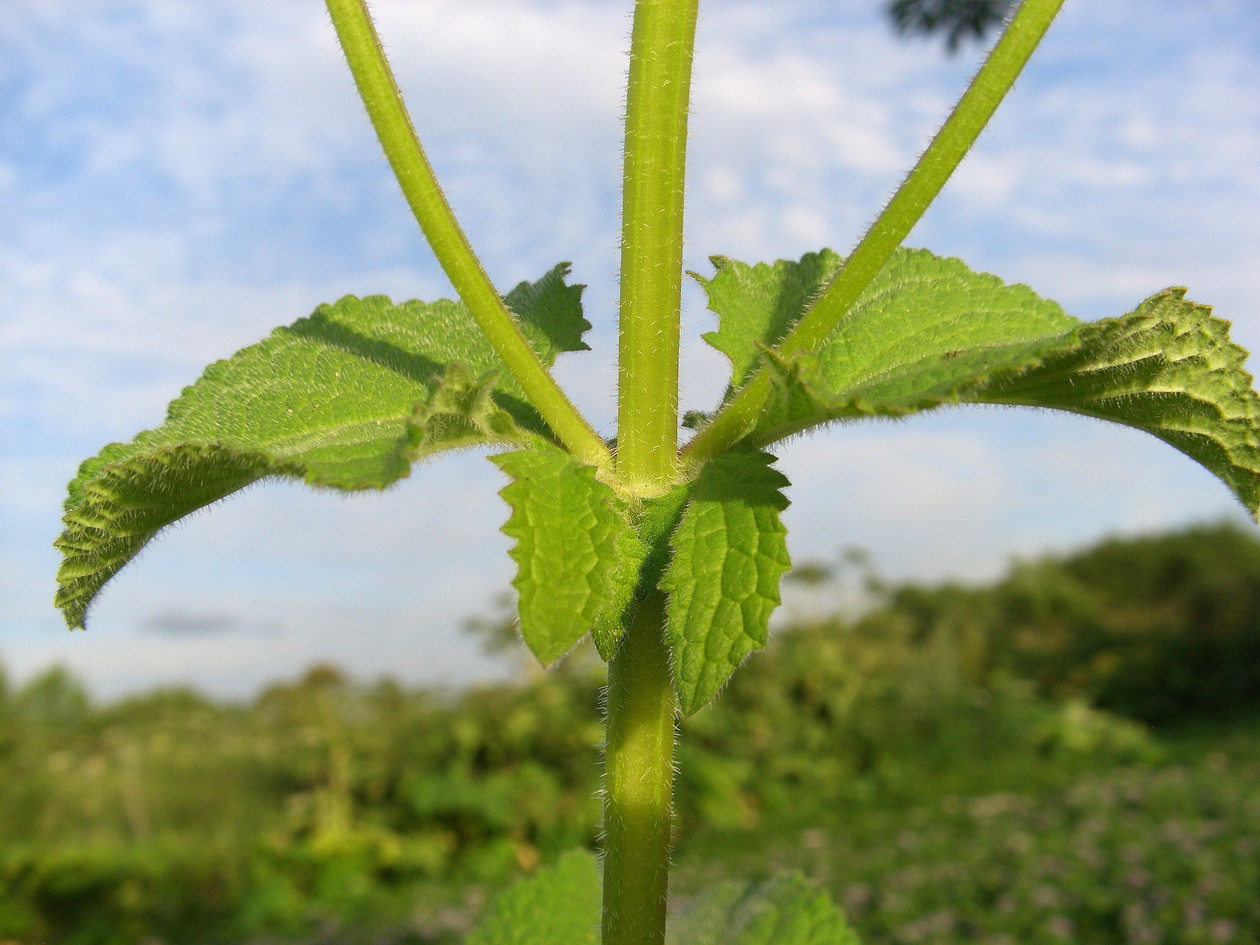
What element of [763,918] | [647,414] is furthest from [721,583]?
[763,918]

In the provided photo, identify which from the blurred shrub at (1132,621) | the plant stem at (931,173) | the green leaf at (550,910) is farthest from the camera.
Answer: the blurred shrub at (1132,621)

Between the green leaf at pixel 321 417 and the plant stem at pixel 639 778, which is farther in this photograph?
the plant stem at pixel 639 778

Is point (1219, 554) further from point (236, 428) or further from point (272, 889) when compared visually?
point (236, 428)

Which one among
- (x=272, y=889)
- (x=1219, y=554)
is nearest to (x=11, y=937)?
(x=272, y=889)

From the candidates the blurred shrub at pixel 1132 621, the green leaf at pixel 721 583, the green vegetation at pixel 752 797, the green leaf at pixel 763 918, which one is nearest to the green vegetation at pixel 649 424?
the green leaf at pixel 721 583

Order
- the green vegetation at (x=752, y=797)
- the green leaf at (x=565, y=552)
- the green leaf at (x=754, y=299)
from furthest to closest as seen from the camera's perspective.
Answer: the green vegetation at (x=752, y=797) → the green leaf at (x=754, y=299) → the green leaf at (x=565, y=552)

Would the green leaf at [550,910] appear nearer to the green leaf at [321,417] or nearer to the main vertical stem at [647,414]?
the main vertical stem at [647,414]

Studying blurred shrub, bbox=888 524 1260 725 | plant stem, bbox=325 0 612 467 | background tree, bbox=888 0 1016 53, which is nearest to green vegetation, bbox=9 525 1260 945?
blurred shrub, bbox=888 524 1260 725

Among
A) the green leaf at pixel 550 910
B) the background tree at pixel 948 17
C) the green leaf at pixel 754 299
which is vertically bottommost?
the green leaf at pixel 550 910
